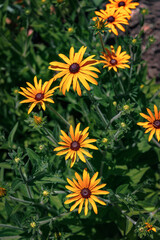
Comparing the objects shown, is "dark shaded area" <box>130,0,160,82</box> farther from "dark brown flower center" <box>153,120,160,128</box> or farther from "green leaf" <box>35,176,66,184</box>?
"green leaf" <box>35,176,66,184</box>

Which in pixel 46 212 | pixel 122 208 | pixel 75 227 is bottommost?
pixel 75 227

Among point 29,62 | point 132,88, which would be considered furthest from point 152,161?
point 29,62

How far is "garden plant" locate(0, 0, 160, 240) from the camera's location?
2.78 meters

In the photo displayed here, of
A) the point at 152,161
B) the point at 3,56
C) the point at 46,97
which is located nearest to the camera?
the point at 46,97

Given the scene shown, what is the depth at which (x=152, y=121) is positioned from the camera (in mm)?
2807

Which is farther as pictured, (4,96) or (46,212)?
(4,96)

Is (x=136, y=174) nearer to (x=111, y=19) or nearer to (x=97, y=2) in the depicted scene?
(x=111, y=19)

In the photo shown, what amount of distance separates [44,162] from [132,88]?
1.85 m

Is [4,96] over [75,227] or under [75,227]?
over

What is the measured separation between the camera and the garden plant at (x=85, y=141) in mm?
2781

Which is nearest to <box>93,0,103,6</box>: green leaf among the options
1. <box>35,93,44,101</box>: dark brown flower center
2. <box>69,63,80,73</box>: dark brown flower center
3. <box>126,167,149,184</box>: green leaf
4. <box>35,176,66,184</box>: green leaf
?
<box>69,63,80,73</box>: dark brown flower center

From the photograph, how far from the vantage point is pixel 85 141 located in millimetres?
2678

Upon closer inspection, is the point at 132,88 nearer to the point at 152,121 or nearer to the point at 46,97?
the point at 152,121

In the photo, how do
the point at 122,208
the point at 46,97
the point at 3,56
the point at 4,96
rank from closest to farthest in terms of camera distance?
the point at 46,97 < the point at 122,208 < the point at 4,96 < the point at 3,56
